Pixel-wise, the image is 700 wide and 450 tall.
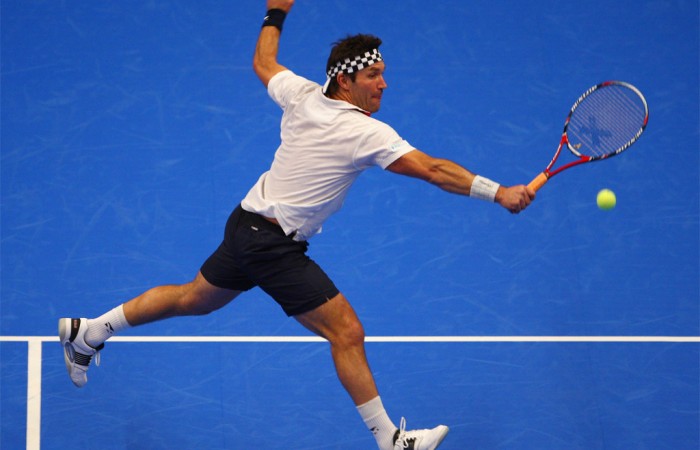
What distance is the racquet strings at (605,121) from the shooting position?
4.75 metres

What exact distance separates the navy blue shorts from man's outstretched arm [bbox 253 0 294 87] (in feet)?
2.46

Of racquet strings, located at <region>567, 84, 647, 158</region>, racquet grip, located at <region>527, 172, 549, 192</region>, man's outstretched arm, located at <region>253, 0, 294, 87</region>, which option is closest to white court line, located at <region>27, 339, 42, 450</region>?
man's outstretched arm, located at <region>253, 0, 294, 87</region>

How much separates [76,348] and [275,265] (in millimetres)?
1178

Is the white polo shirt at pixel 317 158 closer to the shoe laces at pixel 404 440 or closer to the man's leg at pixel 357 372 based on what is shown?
the man's leg at pixel 357 372

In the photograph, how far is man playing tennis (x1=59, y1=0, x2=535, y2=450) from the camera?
13.7ft

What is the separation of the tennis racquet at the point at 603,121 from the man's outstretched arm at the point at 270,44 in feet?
4.79

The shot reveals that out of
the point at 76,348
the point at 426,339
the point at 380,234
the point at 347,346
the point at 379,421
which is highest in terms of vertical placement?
the point at 380,234

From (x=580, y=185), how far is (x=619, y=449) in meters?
2.09

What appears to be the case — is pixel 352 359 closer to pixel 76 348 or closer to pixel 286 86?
pixel 286 86

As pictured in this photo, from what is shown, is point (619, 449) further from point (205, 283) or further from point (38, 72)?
point (38, 72)

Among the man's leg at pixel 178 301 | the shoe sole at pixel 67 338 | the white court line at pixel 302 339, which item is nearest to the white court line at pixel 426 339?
the white court line at pixel 302 339

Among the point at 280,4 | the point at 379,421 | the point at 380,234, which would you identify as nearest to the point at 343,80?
the point at 280,4

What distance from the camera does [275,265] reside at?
4.36 m

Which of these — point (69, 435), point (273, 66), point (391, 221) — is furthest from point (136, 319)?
point (391, 221)
